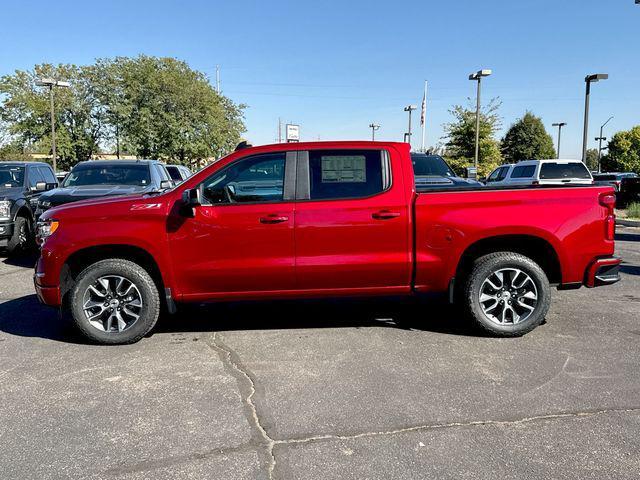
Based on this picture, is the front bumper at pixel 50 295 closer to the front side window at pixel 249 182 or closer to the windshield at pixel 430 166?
the front side window at pixel 249 182

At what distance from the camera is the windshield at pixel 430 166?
11594mm

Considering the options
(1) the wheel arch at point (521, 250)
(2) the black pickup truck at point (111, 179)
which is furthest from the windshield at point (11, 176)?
(1) the wheel arch at point (521, 250)

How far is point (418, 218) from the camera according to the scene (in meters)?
4.89

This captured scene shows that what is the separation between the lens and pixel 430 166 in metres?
11.9

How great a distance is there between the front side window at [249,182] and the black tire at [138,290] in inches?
38.7

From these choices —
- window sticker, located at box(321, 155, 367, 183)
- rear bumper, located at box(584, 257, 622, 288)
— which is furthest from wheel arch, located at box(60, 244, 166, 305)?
rear bumper, located at box(584, 257, 622, 288)

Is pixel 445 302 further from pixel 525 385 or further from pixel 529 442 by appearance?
pixel 529 442

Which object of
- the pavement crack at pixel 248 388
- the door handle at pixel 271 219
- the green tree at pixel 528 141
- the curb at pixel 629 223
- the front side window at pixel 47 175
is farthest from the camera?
the green tree at pixel 528 141

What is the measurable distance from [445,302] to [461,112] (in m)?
28.9

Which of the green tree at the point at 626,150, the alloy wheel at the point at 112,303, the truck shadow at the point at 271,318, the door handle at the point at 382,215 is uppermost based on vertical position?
the green tree at the point at 626,150

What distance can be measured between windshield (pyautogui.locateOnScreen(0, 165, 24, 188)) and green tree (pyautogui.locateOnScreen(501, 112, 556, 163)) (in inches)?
2125

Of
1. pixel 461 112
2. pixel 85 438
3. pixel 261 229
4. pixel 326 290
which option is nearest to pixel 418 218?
pixel 326 290

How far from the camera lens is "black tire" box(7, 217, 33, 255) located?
975 centimetres

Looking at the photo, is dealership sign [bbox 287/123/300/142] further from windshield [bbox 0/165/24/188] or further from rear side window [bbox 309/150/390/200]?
rear side window [bbox 309/150/390/200]
